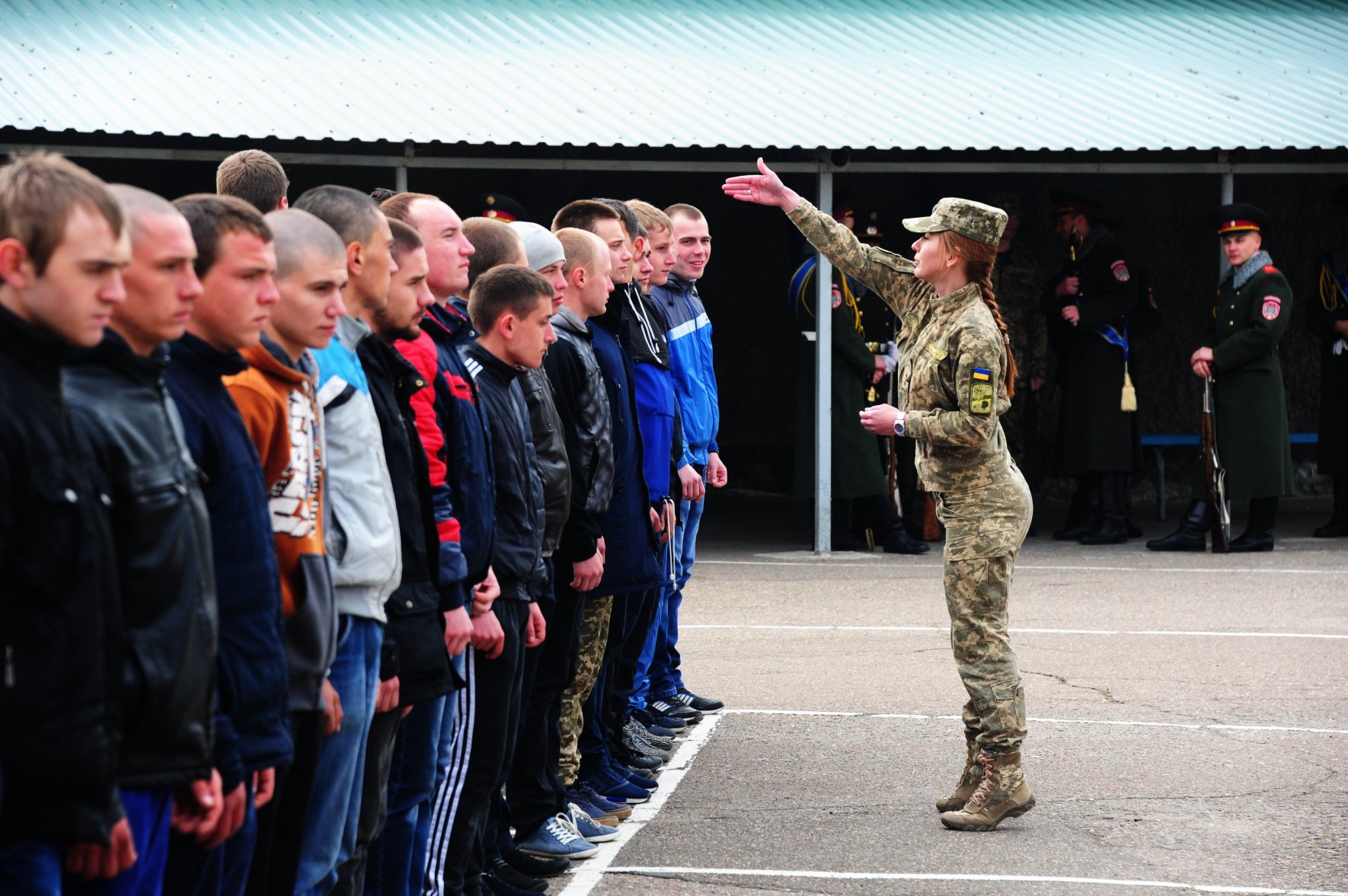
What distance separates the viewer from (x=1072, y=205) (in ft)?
41.8

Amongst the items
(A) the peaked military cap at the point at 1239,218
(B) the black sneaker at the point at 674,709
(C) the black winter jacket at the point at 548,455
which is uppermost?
(A) the peaked military cap at the point at 1239,218

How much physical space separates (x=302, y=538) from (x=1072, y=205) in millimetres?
10476

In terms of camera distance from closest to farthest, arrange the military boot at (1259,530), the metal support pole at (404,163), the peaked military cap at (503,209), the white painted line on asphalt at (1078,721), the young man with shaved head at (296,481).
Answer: the young man with shaved head at (296,481) → the white painted line on asphalt at (1078,721) → the peaked military cap at (503,209) → the metal support pole at (404,163) → the military boot at (1259,530)

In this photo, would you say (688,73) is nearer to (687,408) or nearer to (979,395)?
(687,408)

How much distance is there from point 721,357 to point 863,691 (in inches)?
337

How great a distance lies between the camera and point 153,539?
8.17ft

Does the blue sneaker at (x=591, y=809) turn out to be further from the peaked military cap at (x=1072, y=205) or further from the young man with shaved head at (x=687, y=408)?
the peaked military cap at (x=1072, y=205)

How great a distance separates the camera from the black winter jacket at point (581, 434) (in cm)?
505

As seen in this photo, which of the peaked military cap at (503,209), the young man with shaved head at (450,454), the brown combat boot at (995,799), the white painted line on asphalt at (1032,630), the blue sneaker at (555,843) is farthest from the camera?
the peaked military cap at (503,209)

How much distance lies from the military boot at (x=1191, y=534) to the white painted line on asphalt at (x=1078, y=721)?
550cm

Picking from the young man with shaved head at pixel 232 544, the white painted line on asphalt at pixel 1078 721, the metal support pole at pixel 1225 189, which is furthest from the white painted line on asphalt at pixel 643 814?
the metal support pole at pixel 1225 189

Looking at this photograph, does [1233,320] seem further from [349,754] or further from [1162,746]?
[349,754]

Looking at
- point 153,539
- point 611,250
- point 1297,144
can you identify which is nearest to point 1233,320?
point 1297,144

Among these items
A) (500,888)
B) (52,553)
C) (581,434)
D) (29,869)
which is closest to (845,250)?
(581,434)
